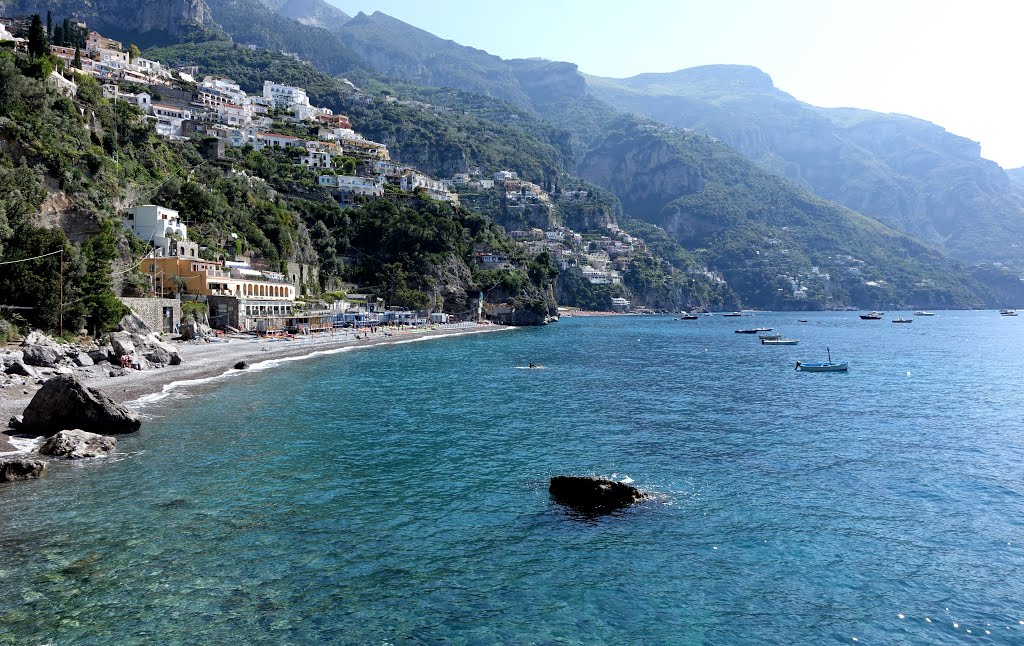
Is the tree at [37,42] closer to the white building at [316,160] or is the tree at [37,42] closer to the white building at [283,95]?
the white building at [316,160]

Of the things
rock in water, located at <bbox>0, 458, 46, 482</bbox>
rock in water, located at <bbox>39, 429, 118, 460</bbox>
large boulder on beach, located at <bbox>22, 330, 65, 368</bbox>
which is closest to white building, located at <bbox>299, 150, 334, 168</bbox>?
large boulder on beach, located at <bbox>22, 330, 65, 368</bbox>

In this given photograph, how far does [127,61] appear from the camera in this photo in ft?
419

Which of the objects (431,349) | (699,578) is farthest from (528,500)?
(431,349)

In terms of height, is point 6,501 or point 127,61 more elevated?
point 127,61

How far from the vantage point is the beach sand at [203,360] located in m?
25.3

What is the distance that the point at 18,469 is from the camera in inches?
662

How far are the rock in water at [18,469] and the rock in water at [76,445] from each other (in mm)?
1877

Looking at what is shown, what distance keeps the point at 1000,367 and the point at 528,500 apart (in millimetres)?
56538

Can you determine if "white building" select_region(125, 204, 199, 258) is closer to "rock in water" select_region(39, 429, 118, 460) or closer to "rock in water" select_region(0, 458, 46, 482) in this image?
"rock in water" select_region(39, 429, 118, 460)

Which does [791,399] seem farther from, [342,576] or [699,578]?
[342,576]

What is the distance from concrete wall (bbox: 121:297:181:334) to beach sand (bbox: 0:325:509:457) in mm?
2601

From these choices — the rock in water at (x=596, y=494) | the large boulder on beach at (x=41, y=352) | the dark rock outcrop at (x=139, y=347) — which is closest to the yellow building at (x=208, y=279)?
the dark rock outcrop at (x=139, y=347)

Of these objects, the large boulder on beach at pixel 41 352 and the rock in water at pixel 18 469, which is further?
the large boulder on beach at pixel 41 352

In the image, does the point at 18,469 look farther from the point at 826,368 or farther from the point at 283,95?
the point at 283,95
